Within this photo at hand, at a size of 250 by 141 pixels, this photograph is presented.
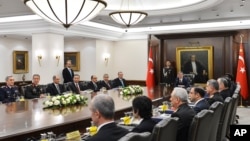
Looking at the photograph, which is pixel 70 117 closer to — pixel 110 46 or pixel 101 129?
pixel 101 129

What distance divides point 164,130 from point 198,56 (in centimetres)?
924

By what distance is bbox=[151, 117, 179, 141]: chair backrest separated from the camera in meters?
2.20

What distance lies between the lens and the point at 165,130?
2.29 metres

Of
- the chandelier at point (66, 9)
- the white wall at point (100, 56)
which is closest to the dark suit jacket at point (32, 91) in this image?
the chandelier at point (66, 9)

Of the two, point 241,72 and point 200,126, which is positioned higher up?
point 241,72

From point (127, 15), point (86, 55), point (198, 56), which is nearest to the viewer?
point (127, 15)

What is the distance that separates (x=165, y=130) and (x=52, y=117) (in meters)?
1.86

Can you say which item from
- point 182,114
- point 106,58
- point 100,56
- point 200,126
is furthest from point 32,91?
point 106,58

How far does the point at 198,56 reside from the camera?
→ 11.1 metres

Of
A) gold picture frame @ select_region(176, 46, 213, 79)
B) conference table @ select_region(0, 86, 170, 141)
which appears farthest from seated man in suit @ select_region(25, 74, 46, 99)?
gold picture frame @ select_region(176, 46, 213, 79)

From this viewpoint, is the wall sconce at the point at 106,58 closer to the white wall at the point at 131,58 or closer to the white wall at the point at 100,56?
the white wall at the point at 100,56

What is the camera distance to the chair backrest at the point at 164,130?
7.20 feet

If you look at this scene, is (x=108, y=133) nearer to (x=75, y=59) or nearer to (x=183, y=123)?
(x=183, y=123)

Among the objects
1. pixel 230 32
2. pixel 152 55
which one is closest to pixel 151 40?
pixel 152 55
